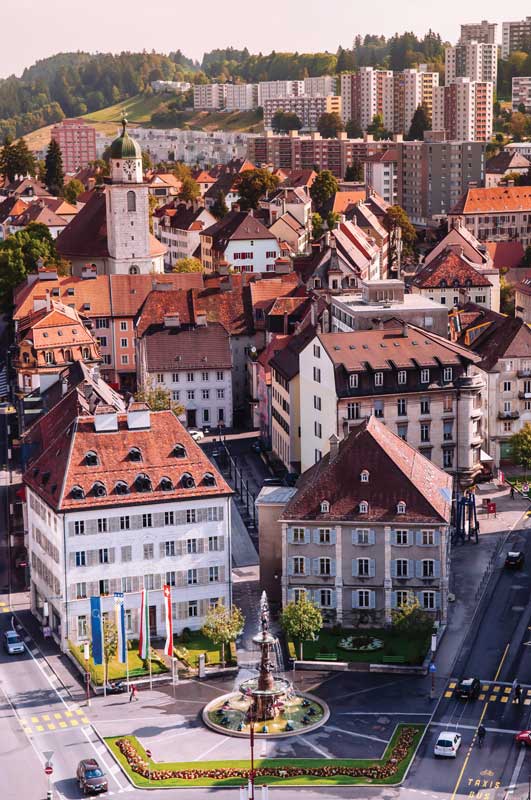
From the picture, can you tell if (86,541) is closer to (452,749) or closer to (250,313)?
(452,749)

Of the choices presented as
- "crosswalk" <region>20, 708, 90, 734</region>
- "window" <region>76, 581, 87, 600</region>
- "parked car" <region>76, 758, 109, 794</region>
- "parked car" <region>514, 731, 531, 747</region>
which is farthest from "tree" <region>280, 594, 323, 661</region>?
"parked car" <region>76, 758, 109, 794</region>

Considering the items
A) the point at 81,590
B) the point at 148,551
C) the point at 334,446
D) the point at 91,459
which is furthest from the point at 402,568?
the point at 91,459

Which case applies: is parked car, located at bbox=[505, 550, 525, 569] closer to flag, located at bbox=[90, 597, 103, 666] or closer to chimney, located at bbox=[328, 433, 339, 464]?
chimney, located at bbox=[328, 433, 339, 464]

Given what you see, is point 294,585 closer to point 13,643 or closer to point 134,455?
point 134,455

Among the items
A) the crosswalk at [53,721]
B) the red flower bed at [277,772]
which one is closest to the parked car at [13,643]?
the crosswalk at [53,721]

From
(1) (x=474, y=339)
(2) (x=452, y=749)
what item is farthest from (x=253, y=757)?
(1) (x=474, y=339)
